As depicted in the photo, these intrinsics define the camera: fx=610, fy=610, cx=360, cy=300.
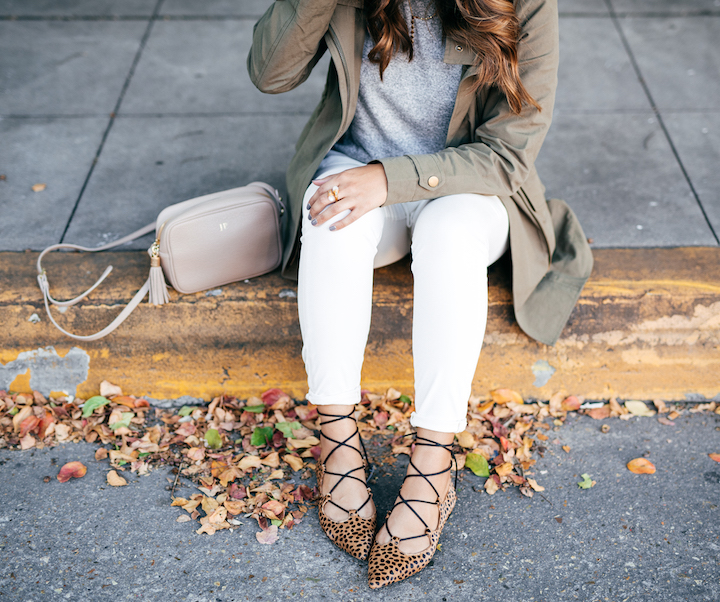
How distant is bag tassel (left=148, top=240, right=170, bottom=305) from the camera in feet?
6.82

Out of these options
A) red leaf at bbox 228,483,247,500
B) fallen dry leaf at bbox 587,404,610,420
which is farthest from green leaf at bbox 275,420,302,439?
fallen dry leaf at bbox 587,404,610,420

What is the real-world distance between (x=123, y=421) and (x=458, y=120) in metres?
1.61

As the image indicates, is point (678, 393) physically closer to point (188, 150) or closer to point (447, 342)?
point (447, 342)

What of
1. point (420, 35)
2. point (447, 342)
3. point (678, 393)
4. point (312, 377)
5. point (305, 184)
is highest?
point (420, 35)

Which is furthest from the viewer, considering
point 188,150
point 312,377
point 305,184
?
point 188,150

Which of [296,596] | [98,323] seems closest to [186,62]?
[98,323]

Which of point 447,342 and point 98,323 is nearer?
point 447,342

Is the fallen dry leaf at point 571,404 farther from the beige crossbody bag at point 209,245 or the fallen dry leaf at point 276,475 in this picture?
the beige crossbody bag at point 209,245

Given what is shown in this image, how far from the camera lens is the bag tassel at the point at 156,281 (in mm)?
2080

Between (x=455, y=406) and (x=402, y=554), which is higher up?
(x=455, y=406)

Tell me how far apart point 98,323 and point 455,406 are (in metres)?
1.37

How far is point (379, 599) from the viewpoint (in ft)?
5.78

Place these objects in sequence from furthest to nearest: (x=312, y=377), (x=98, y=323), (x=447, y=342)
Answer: (x=98, y=323) < (x=312, y=377) < (x=447, y=342)

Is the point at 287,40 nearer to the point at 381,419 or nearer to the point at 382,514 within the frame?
the point at 381,419
